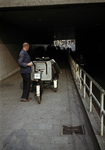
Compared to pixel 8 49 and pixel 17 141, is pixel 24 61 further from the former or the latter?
pixel 8 49

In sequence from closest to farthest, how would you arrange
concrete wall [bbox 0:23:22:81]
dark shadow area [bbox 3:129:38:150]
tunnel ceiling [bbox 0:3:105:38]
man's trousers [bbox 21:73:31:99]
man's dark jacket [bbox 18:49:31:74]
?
dark shadow area [bbox 3:129:38:150]
man's dark jacket [bbox 18:49:31:74]
man's trousers [bbox 21:73:31:99]
tunnel ceiling [bbox 0:3:105:38]
concrete wall [bbox 0:23:22:81]

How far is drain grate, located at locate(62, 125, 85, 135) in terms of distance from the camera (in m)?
4.28

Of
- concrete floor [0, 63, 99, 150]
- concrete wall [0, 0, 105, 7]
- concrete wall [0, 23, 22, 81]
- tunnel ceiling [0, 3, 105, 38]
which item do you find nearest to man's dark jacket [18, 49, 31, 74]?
concrete floor [0, 63, 99, 150]

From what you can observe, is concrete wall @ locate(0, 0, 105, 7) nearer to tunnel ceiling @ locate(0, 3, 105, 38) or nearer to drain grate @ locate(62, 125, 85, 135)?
tunnel ceiling @ locate(0, 3, 105, 38)

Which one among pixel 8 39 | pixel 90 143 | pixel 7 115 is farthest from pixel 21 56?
pixel 8 39

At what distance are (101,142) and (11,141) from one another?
1.79 metres

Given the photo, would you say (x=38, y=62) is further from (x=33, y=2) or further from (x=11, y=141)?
(x=11, y=141)

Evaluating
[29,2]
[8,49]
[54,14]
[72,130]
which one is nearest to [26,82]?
[72,130]

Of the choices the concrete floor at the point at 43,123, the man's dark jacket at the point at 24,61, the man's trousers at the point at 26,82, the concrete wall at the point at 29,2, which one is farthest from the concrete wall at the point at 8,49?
the man's dark jacket at the point at 24,61

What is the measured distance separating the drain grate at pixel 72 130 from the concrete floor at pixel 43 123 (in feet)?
0.31

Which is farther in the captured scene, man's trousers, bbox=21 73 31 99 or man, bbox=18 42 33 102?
man's trousers, bbox=21 73 31 99

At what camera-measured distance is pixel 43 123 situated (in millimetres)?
4793

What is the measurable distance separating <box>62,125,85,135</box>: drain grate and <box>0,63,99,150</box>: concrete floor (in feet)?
0.31

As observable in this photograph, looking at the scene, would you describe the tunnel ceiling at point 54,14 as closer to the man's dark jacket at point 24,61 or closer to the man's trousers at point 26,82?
the man's dark jacket at point 24,61
